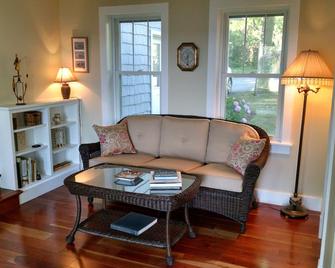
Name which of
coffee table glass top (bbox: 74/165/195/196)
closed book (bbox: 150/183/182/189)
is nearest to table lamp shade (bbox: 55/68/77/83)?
coffee table glass top (bbox: 74/165/195/196)

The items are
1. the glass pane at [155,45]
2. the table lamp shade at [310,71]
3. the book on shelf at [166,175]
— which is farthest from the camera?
the glass pane at [155,45]

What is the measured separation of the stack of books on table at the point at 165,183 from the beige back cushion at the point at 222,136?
2.79ft

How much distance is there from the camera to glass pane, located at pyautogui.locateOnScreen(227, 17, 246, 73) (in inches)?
154

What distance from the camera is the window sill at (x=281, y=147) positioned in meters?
3.77

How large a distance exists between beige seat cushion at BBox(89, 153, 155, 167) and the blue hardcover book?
28.9 inches

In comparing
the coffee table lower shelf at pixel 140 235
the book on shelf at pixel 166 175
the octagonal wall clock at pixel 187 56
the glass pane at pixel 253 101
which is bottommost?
the coffee table lower shelf at pixel 140 235

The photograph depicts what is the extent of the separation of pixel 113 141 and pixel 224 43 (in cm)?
164

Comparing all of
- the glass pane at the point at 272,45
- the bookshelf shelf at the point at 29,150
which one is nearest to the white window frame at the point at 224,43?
the glass pane at the point at 272,45


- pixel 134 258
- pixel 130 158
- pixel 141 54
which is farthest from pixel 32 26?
pixel 134 258

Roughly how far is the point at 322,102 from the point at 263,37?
92cm

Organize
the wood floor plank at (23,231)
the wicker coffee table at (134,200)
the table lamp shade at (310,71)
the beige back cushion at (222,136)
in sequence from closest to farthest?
the wicker coffee table at (134,200)
the wood floor plank at (23,231)
the table lamp shade at (310,71)
the beige back cushion at (222,136)

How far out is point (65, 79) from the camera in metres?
4.52

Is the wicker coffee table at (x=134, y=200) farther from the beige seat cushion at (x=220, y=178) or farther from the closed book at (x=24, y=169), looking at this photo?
the closed book at (x=24, y=169)

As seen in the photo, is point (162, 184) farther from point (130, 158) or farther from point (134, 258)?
point (130, 158)
